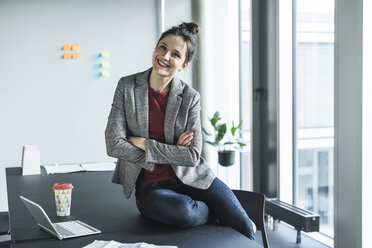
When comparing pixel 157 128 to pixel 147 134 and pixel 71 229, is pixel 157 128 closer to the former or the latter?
pixel 147 134

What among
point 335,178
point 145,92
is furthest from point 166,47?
point 335,178

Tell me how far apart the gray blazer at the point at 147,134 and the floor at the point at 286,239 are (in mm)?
1450

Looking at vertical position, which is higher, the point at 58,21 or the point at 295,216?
the point at 58,21

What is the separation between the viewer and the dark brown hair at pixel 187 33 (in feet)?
Result: 7.25

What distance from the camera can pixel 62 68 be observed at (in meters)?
5.34

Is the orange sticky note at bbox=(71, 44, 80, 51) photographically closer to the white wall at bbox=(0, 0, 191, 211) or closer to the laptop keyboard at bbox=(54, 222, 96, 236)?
the white wall at bbox=(0, 0, 191, 211)

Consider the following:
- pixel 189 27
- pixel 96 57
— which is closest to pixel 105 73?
pixel 96 57

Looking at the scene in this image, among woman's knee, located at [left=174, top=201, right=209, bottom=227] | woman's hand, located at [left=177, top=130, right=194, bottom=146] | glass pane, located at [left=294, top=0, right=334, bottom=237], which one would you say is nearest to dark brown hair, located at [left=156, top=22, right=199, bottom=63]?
woman's hand, located at [left=177, top=130, right=194, bottom=146]

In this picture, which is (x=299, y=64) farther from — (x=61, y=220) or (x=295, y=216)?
(x=61, y=220)

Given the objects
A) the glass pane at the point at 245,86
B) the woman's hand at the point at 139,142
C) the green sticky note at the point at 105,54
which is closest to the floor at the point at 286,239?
the glass pane at the point at 245,86

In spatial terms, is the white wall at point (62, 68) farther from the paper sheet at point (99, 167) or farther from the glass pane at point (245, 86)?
the paper sheet at point (99, 167)

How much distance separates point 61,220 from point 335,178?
1.75 meters

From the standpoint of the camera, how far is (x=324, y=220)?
3418 millimetres
